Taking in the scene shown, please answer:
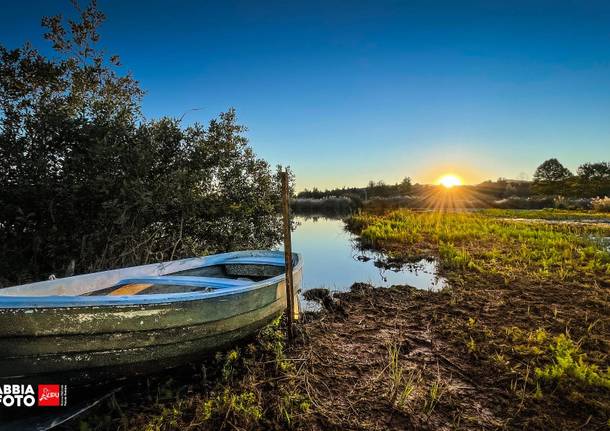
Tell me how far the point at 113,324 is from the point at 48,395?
919 millimetres

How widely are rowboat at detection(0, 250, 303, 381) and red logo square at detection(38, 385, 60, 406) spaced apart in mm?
186

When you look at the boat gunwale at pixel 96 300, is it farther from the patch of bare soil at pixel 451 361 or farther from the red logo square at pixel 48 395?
the patch of bare soil at pixel 451 361

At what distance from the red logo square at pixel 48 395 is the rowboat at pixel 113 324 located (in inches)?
7.3

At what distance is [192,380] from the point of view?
4090 millimetres

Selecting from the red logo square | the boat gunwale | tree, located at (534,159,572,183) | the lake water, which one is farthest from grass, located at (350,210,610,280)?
tree, located at (534,159,572,183)

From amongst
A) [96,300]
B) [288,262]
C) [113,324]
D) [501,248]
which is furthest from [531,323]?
[501,248]

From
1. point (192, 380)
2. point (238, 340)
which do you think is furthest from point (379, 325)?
point (192, 380)

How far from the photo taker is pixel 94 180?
7.02 metres

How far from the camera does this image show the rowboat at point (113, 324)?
2.91 metres

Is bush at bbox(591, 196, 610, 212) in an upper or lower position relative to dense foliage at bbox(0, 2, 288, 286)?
lower

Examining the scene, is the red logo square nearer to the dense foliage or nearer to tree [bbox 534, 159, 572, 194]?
the dense foliage

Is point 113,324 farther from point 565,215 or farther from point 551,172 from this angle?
point 551,172

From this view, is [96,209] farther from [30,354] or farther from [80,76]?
[30,354]

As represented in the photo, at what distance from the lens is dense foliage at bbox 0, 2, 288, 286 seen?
22.8 feet
